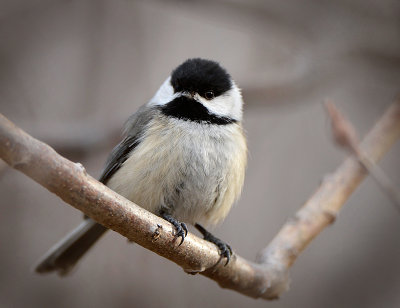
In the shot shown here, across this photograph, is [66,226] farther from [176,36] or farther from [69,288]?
[176,36]

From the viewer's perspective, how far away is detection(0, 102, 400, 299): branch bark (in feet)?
3.89

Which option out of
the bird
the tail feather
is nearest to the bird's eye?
the bird

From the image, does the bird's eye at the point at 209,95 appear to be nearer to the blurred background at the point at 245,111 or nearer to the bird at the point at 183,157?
the bird at the point at 183,157

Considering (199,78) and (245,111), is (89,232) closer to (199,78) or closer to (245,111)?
(199,78)

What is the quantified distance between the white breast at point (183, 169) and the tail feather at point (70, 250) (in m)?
0.34

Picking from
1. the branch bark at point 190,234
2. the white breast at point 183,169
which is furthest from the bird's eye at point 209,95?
the branch bark at point 190,234

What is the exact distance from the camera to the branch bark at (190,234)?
1.19 meters

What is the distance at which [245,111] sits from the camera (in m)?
3.28

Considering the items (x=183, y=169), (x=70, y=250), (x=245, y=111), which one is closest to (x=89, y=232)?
(x=70, y=250)

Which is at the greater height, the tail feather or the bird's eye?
the bird's eye

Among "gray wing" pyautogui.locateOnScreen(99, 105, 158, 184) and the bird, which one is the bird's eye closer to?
the bird

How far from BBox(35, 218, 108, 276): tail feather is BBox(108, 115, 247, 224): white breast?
1.12 feet

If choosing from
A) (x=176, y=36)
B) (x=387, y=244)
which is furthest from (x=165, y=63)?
(x=387, y=244)

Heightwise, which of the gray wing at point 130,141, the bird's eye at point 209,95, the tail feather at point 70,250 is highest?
the bird's eye at point 209,95
